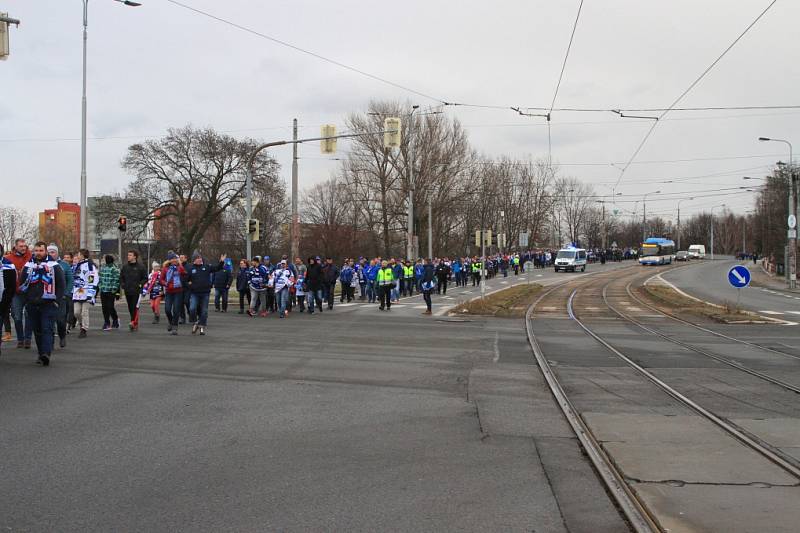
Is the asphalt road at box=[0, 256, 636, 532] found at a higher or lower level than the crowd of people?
lower

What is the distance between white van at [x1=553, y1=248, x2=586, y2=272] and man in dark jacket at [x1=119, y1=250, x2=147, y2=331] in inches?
2166

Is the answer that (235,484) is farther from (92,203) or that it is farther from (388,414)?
(92,203)

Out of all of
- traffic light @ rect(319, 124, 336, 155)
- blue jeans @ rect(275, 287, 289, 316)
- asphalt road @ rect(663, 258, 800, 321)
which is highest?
traffic light @ rect(319, 124, 336, 155)

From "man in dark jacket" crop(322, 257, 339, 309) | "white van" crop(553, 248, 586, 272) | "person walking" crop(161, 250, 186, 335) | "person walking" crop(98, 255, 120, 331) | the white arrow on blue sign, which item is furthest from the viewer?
"white van" crop(553, 248, 586, 272)

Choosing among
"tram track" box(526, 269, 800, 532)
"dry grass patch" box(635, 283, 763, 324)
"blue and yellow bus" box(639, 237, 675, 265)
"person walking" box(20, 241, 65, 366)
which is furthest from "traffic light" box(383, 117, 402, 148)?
"blue and yellow bus" box(639, 237, 675, 265)

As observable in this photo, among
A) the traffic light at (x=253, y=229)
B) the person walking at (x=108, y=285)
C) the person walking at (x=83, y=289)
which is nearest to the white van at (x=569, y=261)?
the traffic light at (x=253, y=229)

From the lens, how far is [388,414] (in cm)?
791

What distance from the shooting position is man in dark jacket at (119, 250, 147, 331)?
16.1 metres

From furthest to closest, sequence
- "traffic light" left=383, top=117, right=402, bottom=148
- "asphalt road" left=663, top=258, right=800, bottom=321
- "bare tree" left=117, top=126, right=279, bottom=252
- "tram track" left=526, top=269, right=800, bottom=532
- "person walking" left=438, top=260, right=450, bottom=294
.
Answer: "bare tree" left=117, top=126, right=279, bottom=252 → "person walking" left=438, top=260, right=450, bottom=294 → "asphalt road" left=663, top=258, right=800, bottom=321 → "traffic light" left=383, top=117, right=402, bottom=148 → "tram track" left=526, top=269, right=800, bottom=532

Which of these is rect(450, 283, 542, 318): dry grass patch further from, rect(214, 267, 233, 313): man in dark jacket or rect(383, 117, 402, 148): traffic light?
rect(214, 267, 233, 313): man in dark jacket

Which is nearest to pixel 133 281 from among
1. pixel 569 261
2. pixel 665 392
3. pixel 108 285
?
pixel 108 285

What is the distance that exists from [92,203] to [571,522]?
56.9 m

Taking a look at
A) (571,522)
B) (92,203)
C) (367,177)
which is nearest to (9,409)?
(571,522)

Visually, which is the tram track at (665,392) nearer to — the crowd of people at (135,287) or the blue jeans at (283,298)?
the blue jeans at (283,298)
